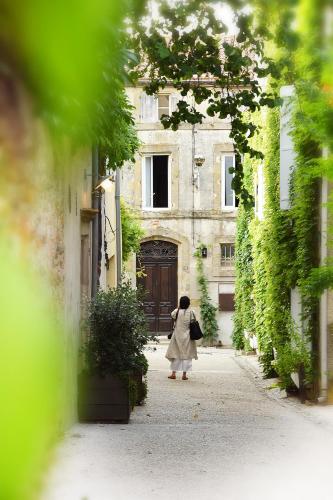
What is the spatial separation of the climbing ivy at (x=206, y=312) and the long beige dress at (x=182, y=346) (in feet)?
40.5

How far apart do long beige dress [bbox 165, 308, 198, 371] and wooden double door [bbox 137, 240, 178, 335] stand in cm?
1319

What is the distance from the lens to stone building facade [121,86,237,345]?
28.3 meters

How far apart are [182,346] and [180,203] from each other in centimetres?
1410

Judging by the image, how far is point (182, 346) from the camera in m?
14.9

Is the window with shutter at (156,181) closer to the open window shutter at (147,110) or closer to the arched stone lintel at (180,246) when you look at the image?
the arched stone lintel at (180,246)

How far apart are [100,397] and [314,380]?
A: 3581 mm

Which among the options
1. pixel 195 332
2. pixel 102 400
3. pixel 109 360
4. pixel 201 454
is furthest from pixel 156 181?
pixel 201 454

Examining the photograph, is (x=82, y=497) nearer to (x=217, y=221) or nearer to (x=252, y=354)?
(x=252, y=354)

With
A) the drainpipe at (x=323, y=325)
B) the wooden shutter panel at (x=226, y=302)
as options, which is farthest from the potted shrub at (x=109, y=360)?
the wooden shutter panel at (x=226, y=302)

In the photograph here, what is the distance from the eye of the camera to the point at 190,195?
2855 cm

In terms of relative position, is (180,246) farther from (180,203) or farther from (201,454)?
(201,454)

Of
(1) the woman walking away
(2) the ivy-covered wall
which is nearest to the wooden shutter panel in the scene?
(2) the ivy-covered wall

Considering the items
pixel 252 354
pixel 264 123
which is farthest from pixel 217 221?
pixel 264 123

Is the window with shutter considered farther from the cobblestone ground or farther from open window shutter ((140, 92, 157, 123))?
the cobblestone ground
